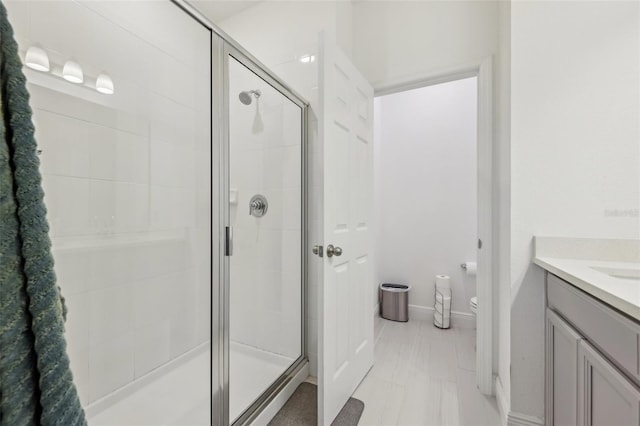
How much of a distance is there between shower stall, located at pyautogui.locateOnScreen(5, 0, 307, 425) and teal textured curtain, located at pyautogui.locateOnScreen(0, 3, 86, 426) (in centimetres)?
92

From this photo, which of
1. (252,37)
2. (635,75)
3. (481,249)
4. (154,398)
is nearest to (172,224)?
(154,398)

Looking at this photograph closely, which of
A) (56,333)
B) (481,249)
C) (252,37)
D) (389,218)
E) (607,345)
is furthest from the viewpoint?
(389,218)

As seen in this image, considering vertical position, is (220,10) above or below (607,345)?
above

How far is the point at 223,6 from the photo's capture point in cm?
218

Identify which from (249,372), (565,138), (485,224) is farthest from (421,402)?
(565,138)

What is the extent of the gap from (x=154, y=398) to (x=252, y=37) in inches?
95.0

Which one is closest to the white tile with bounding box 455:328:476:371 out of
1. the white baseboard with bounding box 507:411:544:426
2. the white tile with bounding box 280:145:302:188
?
the white baseboard with bounding box 507:411:544:426

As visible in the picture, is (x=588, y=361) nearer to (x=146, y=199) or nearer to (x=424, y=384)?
(x=424, y=384)

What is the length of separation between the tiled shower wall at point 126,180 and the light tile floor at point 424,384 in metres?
1.08

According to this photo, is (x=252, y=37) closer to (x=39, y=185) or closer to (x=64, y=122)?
(x=64, y=122)

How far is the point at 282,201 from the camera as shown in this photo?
1901mm

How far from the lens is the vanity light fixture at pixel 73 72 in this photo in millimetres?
1129

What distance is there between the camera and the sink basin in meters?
1.08

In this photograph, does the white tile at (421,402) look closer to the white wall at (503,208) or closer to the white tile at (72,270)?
the white wall at (503,208)
